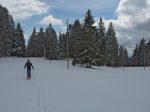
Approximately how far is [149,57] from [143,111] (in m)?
93.0

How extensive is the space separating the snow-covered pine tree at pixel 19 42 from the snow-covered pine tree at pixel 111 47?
84.3 feet

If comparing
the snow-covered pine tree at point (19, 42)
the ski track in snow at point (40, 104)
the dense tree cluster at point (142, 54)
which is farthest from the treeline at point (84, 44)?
the ski track in snow at point (40, 104)

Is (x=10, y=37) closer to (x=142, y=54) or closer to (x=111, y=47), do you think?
(x=111, y=47)

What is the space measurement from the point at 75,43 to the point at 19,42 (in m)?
22.8

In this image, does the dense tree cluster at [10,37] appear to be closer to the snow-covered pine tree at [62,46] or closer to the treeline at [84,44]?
the treeline at [84,44]

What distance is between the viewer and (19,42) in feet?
259

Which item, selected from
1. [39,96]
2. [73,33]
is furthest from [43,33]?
[39,96]

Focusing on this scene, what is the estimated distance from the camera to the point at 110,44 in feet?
246

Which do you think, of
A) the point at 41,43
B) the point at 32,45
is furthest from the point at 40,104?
the point at 41,43

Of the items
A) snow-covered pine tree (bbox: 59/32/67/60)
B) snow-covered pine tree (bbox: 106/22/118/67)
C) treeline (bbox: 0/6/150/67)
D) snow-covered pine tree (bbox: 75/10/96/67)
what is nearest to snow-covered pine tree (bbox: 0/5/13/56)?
treeline (bbox: 0/6/150/67)

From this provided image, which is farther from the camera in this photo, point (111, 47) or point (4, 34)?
point (111, 47)

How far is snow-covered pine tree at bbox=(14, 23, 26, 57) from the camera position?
78850mm

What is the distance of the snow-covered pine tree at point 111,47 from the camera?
73750 mm

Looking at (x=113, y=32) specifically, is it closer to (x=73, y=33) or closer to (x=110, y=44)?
(x=110, y=44)
